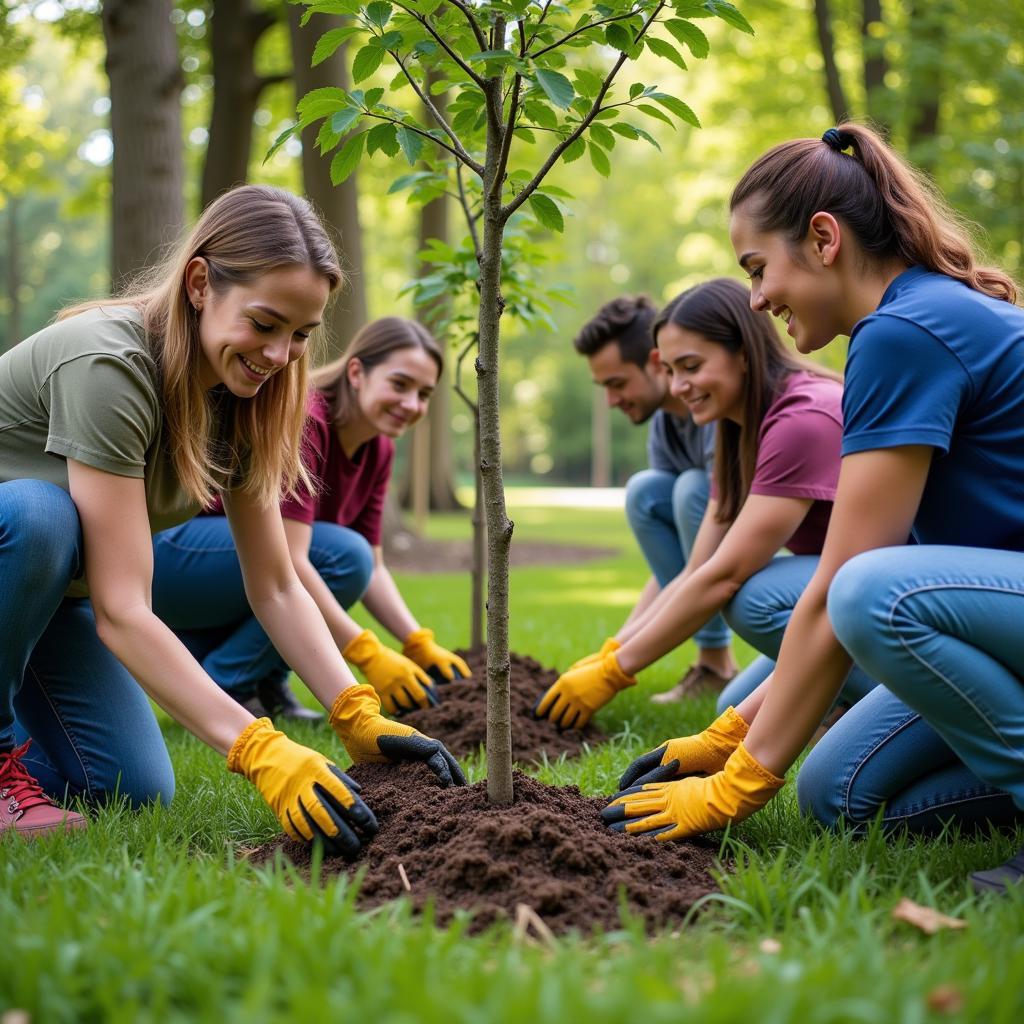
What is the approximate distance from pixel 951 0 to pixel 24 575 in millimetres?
12151

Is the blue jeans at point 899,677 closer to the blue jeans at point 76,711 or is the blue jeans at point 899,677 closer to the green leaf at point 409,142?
the green leaf at point 409,142

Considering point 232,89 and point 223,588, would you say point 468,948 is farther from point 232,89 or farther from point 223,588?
point 232,89

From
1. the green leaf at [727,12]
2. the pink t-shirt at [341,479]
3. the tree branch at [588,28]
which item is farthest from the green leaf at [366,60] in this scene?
the pink t-shirt at [341,479]

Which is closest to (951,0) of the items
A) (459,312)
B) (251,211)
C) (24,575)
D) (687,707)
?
(459,312)

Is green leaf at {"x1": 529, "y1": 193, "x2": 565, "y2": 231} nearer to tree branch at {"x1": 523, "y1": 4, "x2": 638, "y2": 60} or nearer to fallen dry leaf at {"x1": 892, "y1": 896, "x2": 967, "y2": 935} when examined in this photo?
tree branch at {"x1": 523, "y1": 4, "x2": 638, "y2": 60}

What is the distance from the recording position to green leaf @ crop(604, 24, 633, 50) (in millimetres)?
2082

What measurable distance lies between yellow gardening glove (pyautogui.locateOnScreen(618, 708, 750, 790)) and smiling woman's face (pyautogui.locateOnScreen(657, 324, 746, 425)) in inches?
49.5

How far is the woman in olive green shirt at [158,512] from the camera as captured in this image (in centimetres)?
238

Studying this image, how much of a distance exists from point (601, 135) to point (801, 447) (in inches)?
55.5

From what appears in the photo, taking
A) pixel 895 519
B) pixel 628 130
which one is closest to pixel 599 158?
pixel 628 130

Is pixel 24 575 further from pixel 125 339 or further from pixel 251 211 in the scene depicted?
pixel 251 211

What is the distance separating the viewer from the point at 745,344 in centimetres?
356

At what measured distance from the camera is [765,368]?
3545 millimetres

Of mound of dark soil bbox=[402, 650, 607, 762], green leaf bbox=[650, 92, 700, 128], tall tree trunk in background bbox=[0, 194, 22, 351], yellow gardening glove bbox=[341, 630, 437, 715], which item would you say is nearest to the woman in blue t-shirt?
green leaf bbox=[650, 92, 700, 128]
